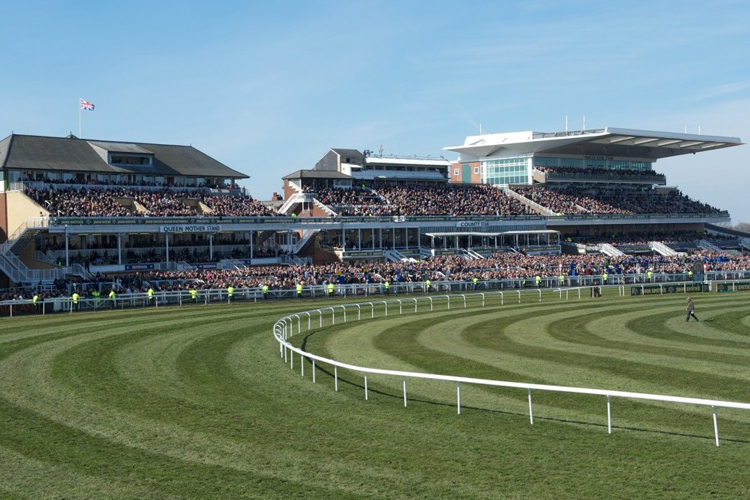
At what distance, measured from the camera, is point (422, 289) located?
165 feet

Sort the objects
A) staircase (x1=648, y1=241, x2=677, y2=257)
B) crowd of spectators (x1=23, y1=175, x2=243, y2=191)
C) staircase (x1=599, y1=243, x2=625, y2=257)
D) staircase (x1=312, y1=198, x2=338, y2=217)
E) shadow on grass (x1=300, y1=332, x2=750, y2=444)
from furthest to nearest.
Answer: staircase (x1=648, y1=241, x2=677, y2=257)
staircase (x1=599, y1=243, x2=625, y2=257)
staircase (x1=312, y1=198, x2=338, y2=217)
crowd of spectators (x1=23, y1=175, x2=243, y2=191)
shadow on grass (x1=300, y1=332, x2=750, y2=444)

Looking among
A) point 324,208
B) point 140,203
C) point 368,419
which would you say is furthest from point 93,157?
point 368,419

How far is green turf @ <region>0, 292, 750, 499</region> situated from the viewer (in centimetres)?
1098

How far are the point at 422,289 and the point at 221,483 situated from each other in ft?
130

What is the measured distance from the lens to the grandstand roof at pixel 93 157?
181ft

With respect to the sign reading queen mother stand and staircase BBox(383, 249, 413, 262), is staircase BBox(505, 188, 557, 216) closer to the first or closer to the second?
staircase BBox(383, 249, 413, 262)

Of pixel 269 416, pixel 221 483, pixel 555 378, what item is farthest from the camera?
pixel 555 378

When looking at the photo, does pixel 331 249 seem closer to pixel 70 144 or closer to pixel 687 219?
pixel 70 144

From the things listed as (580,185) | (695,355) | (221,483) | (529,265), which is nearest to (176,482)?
(221,483)

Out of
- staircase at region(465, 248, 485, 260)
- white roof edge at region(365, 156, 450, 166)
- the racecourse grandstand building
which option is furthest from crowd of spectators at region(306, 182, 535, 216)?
staircase at region(465, 248, 485, 260)

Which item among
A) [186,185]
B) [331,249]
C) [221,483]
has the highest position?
[186,185]

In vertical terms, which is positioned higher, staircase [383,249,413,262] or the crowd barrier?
staircase [383,249,413,262]

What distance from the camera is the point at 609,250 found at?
242 ft

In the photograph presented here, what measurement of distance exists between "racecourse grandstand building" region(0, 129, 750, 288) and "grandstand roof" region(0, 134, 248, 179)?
0.45 ft
